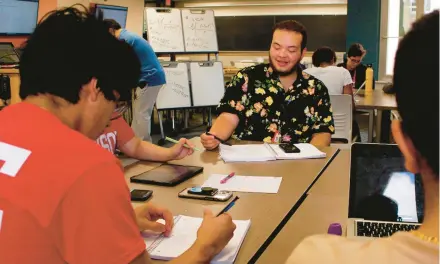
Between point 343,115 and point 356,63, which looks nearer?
point 343,115

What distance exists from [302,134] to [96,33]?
1769 millimetres

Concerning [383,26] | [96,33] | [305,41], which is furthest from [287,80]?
[383,26]

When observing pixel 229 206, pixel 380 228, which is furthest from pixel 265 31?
pixel 380 228

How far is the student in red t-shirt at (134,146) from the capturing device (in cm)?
199

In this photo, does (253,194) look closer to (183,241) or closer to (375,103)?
(183,241)

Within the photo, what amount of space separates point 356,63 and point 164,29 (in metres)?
2.52

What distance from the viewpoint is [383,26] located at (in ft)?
21.7

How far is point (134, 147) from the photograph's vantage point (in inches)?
80.7

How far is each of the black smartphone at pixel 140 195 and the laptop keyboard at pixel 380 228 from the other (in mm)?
673

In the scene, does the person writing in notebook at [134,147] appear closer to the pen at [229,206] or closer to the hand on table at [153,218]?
the pen at [229,206]

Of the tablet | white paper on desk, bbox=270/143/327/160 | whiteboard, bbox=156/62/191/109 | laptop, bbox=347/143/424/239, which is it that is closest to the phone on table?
the tablet

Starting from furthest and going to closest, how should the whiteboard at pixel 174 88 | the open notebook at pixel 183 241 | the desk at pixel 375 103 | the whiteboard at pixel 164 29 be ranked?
the whiteboard at pixel 164 29, the whiteboard at pixel 174 88, the desk at pixel 375 103, the open notebook at pixel 183 241

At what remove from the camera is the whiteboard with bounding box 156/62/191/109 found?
604cm

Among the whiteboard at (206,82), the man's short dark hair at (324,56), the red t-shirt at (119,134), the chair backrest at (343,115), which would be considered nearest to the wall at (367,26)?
the whiteboard at (206,82)
